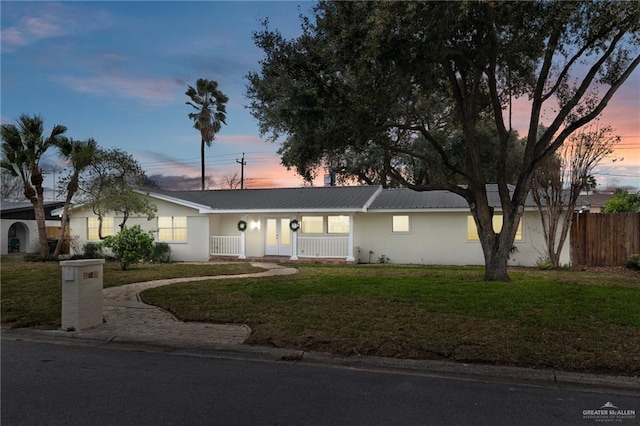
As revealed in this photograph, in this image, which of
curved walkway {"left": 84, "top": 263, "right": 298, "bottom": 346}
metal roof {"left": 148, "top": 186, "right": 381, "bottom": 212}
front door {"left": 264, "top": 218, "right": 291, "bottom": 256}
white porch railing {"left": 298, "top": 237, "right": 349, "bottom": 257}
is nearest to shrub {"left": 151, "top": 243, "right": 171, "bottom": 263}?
metal roof {"left": 148, "top": 186, "right": 381, "bottom": 212}

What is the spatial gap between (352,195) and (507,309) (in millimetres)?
13591

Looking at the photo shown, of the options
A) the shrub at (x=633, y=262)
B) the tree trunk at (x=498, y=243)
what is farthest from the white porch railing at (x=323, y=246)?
the shrub at (x=633, y=262)

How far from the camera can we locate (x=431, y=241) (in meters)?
19.2

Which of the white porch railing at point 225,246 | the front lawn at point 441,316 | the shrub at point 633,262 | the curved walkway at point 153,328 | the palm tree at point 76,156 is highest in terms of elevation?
the palm tree at point 76,156

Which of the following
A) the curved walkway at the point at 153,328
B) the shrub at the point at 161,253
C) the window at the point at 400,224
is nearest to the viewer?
the curved walkway at the point at 153,328

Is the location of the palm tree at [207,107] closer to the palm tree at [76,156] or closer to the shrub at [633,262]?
the palm tree at [76,156]

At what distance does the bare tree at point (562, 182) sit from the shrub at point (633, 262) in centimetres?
206

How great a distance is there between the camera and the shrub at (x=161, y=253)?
803 inches

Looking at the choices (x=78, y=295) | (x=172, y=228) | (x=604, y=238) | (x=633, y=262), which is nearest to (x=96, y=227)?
(x=172, y=228)

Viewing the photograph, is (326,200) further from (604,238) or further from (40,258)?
(40,258)

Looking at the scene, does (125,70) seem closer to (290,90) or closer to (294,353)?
(290,90)

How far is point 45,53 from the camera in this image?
1242 centimetres

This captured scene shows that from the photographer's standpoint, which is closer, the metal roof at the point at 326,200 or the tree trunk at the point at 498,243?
the tree trunk at the point at 498,243

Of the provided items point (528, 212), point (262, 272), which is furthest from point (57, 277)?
point (528, 212)
